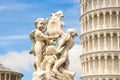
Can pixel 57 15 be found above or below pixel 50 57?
above

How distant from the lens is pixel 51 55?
13008mm

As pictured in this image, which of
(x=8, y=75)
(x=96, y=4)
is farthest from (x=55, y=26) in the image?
(x=8, y=75)

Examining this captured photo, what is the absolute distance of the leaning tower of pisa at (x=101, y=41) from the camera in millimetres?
72938

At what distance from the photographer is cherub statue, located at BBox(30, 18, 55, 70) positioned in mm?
13051

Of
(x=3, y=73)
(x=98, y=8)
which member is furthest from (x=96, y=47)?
(x=3, y=73)

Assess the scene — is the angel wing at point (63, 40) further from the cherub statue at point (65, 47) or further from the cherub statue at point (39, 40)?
the cherub statue at point (39, 40)

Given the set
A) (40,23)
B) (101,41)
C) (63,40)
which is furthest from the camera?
(101,41)

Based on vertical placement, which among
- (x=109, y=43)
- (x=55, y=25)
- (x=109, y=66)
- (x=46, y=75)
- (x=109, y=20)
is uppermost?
(x=109, y=20)

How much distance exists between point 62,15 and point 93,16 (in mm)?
63249

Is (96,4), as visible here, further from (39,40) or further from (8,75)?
(39,40)

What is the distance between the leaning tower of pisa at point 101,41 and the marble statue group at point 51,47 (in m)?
59.5

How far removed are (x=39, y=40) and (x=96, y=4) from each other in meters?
64.8

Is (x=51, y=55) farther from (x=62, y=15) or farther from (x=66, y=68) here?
(x=62, y=15)

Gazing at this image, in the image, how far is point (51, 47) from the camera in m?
13.0
